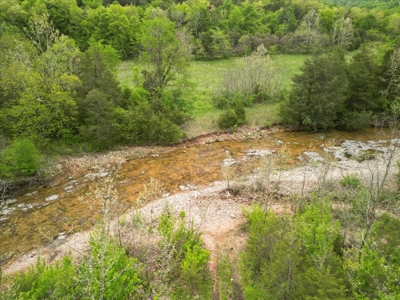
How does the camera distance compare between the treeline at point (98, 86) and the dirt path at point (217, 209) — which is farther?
the treeline at point (98, 86)

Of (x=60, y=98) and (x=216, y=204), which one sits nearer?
(x=216, y=204)

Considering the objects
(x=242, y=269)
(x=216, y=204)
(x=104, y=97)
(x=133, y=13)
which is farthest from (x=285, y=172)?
(x=133, y=13)

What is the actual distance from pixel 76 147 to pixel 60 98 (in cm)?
444

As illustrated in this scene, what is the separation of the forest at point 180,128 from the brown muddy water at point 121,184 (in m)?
1.50

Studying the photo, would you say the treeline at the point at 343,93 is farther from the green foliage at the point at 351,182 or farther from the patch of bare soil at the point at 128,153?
the green foliage at the point at 351,182

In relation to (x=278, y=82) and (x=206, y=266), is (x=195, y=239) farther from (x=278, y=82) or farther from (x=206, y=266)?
(x=278, y=82)

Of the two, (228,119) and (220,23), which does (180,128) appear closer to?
(228,119)

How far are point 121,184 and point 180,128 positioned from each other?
32.0 feet

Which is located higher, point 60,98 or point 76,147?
point 60,98

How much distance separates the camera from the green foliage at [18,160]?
2011 cm

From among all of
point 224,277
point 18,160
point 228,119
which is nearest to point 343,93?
point 228,119

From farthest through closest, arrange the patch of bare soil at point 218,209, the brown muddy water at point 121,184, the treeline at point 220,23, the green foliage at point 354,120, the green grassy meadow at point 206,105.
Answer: the treeline at point 220,23 < the green grassy meadow at point 206,105 < the green foliage at point 354,120 < the brown muddy water at point 121,184 < the patch of bare soil at point 218,209

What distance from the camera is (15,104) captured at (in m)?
24.7

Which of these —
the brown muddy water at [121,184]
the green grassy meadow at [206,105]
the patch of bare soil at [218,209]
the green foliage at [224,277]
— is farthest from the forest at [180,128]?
the brown muddy water at [121,184]
